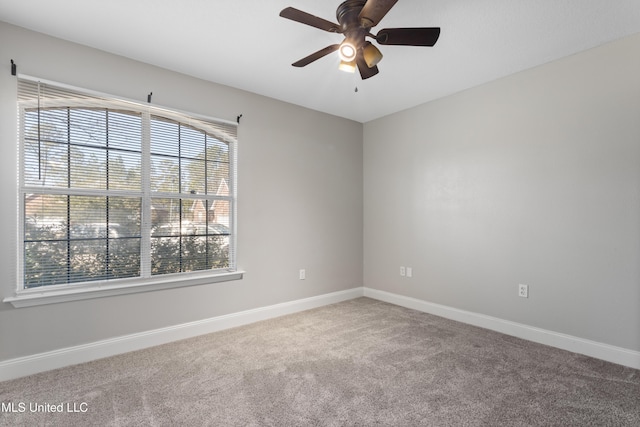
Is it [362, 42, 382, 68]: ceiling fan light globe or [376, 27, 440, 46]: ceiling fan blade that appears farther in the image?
A: [362, 42, 382, 68]: ceiling fan light globe

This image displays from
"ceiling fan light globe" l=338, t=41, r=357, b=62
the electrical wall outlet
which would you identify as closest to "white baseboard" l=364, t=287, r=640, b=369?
the electrical wall outlet

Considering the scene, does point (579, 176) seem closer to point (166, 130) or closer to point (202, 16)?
point (202, 16)

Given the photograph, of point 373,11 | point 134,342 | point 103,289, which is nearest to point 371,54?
point 373,11

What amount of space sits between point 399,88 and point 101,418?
369 cm

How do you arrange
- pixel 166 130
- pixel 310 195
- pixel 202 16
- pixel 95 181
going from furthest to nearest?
1. pixel 310 195
2. pixel 166 130
3. pixel 95 181
4. pixel 202 16

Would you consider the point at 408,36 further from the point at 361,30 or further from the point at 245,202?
the point at 245,202

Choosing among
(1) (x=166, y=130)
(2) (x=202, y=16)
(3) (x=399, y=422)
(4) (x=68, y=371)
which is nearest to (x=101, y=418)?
(4) (x=68, y=371)

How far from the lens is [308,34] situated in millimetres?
2436

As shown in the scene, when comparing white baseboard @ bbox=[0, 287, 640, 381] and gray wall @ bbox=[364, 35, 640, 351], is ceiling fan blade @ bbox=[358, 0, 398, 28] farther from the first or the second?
white baseboard @ bbox=[0, 287, 640, 381]

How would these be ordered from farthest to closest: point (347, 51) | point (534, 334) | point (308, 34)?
1. point (534, 334)
2. point (308, 34)
3. point (347, 51)

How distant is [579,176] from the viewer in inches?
106

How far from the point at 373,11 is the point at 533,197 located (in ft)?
7.57

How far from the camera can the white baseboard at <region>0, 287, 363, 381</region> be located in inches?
91.3

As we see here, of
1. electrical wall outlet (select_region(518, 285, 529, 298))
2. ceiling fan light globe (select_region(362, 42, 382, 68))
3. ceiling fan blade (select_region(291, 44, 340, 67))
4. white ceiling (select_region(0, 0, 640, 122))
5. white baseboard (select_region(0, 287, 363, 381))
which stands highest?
white ceiling (select_region(0, 0, 640, 122))
